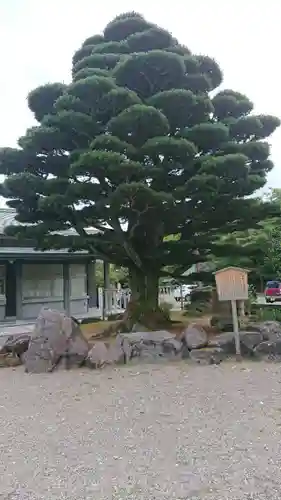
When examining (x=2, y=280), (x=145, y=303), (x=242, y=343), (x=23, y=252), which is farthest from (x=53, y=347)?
(x=2, y=280)

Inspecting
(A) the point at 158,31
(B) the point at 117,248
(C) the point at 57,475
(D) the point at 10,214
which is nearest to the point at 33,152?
(B) the point at 117,248

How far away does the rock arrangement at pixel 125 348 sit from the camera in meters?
7.27

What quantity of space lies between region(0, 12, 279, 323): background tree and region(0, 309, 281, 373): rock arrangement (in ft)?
5.91

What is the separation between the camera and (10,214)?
1648cm

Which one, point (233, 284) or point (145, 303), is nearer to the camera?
point (233, 284)

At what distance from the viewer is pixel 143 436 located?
399cm

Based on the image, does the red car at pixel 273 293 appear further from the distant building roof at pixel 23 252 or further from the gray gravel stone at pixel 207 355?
the gray gravel stone at pixel 207 355

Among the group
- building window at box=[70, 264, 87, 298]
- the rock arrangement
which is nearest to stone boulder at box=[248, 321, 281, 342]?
the rock arrangement

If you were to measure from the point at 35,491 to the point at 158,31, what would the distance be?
8.35 m

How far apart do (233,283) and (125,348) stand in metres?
2.10

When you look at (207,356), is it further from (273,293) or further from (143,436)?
(273,293)

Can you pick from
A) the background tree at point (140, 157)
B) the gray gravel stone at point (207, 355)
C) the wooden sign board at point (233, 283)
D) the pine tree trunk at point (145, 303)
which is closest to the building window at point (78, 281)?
the background tree at point (140, 157)

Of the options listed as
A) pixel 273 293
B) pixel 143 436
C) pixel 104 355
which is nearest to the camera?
pixel 143 436

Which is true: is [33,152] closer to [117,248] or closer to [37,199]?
[37,199]
